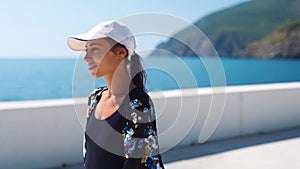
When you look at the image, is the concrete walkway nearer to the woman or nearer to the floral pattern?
the woman

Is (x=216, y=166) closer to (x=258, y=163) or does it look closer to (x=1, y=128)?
(x=258, y=163)

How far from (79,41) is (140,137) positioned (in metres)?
0.48

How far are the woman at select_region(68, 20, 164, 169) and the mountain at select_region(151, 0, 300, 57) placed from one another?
322 feet

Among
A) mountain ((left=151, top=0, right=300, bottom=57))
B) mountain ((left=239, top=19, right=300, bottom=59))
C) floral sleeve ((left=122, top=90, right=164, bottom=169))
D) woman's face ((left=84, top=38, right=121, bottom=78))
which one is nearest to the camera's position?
floral sleeve ((left=122, top=90, right=164, bottom=169))

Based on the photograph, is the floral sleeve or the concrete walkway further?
the concrete walkway

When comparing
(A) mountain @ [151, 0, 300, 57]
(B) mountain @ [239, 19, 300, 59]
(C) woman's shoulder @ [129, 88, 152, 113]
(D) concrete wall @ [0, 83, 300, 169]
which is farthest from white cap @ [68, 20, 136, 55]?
(A) mountain @ [151, 0, 300, 57]

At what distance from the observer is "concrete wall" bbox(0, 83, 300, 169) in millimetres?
3539

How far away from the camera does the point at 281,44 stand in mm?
89562

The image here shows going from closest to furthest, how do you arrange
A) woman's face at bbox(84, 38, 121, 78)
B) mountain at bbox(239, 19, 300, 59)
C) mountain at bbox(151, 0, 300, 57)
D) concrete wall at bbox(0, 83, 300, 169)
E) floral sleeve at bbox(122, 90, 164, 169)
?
1. floral sleeve at bbox(122, 90, 164, 169)
2. woman's face at bbox(84, 38, 121, 78)
3. concrete wall at bbox(0, 83, 300, 169)
4. mountain at bbox(239, 19, 300, 59)
5. mountain at bbox(151, 0, 300, 57)

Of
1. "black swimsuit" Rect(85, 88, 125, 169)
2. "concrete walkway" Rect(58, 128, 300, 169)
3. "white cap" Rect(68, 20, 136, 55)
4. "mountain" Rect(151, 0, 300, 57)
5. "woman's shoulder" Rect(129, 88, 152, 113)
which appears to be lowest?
"mountain" Rect(151, 0, 300, 57)

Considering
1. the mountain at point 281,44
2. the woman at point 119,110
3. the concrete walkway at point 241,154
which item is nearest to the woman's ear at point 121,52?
the woman at point 119,110

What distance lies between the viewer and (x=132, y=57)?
4.44 ft

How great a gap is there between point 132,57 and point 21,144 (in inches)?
103

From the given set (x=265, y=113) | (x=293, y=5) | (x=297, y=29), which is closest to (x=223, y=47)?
(x=297, y=29)
